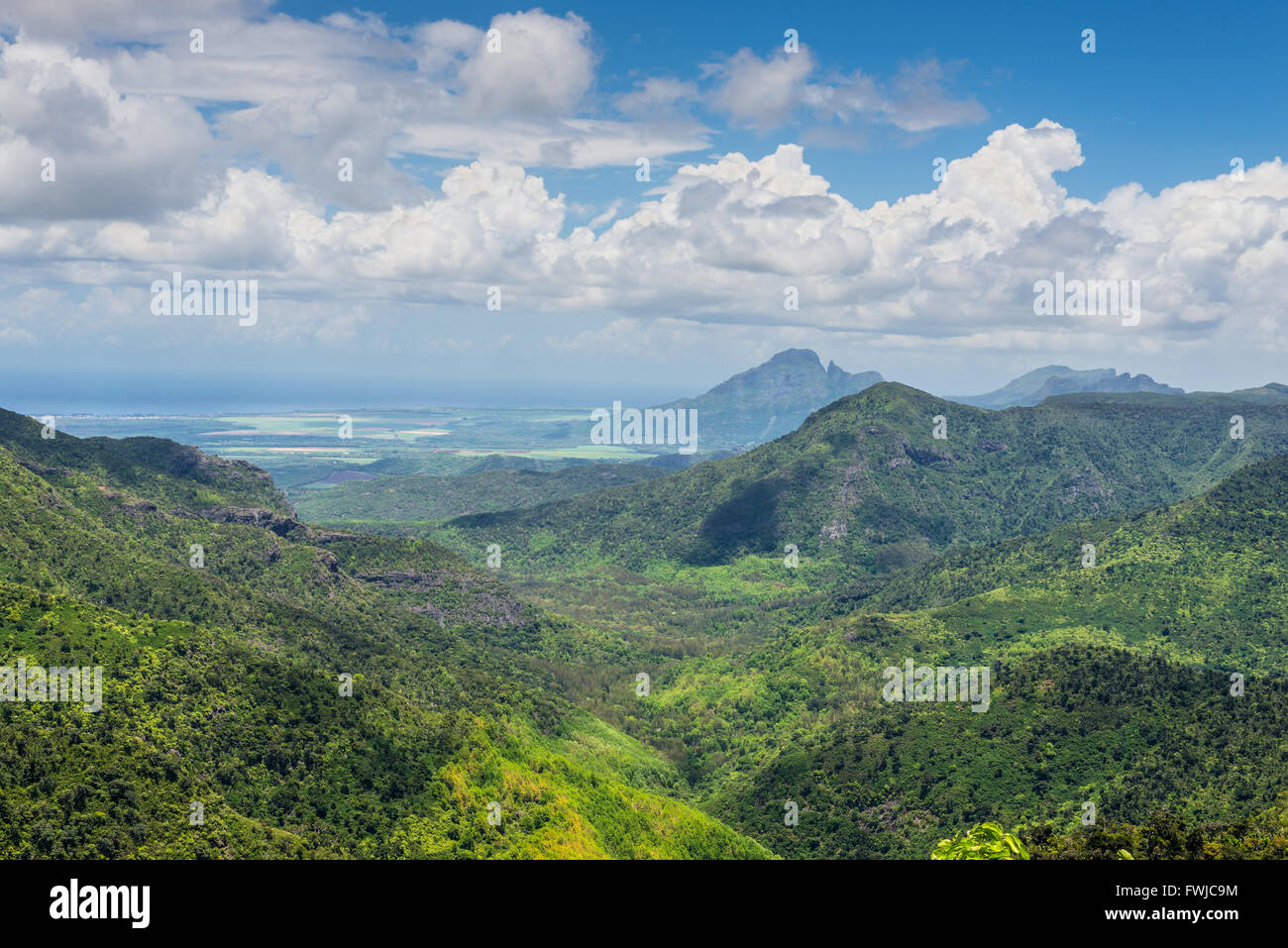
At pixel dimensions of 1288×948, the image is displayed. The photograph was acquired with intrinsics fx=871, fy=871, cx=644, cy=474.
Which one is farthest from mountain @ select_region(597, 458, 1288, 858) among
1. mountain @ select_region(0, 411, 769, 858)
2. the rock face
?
the rock face

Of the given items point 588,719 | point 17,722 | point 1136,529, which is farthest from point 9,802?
point 1136,529

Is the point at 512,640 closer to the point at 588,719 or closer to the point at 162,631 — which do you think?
the point at 588,719

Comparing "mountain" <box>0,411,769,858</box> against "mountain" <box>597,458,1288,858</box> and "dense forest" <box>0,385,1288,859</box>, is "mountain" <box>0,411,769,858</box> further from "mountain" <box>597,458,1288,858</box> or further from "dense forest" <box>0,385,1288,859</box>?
"mountain" <box>597,458,1288,858</box>

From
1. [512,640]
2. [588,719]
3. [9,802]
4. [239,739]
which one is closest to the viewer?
[9,802]
